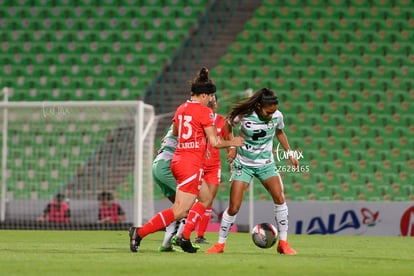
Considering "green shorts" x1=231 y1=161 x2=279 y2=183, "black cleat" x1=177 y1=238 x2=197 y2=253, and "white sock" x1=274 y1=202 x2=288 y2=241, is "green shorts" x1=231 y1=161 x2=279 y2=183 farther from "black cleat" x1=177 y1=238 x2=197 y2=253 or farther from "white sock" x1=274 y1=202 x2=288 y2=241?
"black cleat" x1=177 y1=238 x2=197 y2=253

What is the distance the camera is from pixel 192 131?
9203 millimetres

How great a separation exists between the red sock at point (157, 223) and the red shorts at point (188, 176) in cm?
27

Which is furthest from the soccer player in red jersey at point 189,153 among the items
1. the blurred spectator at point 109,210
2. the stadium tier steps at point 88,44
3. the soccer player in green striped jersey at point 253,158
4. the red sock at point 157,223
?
the stadium tier steps at point 88,44

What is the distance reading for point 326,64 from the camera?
66.1 feet

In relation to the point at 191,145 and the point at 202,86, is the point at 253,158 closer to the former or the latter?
the point at 191,145

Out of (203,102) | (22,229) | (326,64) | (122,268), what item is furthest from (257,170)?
(326,64)

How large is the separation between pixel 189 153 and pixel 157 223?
2.46ft

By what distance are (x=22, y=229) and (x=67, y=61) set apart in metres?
5.09

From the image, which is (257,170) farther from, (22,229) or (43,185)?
(43,185)

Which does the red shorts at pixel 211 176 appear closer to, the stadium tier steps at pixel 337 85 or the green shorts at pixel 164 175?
the green shorts at pixel 164 175

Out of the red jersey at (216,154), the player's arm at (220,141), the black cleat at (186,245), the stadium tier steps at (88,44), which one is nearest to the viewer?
the player's arm at (220,141)

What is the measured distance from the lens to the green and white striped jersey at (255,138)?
31.4 feet

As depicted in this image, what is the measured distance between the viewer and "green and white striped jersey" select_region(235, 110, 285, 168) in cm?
956

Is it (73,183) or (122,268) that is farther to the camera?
(73,183)
